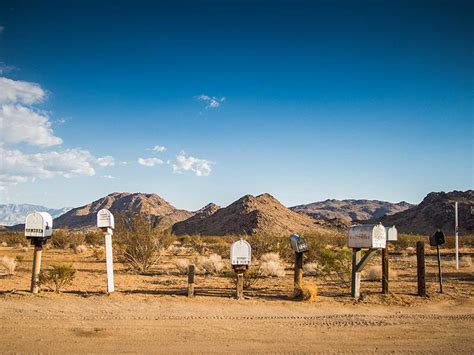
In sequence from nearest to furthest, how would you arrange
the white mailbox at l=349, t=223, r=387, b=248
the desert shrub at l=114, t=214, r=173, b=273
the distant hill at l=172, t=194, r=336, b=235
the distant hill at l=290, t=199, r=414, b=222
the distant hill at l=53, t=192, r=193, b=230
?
the white mailbox at l=349, t=223, r=387, b=248, the desert shrub at l=114, t=214, r=173, b=273, the distant hill at l=172, t=194, r=336, b=235, the distant hill at l=53, t=192, r=193, b=230, the distant hill at l=290, t=199, r=414, b=222

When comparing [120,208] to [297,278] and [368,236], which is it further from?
[368,236]

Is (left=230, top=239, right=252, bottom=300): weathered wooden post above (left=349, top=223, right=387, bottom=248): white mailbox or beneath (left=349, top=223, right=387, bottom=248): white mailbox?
beneath

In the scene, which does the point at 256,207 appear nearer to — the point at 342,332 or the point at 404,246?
the point at 404,246

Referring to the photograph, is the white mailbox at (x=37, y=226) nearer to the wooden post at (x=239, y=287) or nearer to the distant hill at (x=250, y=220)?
the wooden post at (x=239, y=287)

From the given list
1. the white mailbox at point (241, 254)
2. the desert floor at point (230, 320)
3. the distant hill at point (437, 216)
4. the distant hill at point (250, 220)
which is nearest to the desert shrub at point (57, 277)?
the desert floor at point (230, 320)

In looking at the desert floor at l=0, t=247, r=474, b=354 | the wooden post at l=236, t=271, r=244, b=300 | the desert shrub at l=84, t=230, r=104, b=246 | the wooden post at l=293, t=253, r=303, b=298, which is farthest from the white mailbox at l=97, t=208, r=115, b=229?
the desert shrub at l=84, t=230, r=104, b=246

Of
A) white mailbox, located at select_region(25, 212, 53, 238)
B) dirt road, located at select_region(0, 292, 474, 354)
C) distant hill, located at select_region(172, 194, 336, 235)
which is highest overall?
distant hill, located at select_region(172, 194, 336, 235)

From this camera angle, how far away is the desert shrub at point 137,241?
18.6m

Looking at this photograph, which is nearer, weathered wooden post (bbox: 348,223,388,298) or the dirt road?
the dirt road

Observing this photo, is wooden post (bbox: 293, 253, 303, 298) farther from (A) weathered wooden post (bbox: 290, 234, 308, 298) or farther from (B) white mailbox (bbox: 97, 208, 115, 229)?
(B) white mailbox (bbox: 97, 208, 115, 229)

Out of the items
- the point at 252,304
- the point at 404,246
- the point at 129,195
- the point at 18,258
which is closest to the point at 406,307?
the point at 252,304

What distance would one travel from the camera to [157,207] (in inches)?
4710

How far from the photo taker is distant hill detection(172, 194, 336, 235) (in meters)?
66.6

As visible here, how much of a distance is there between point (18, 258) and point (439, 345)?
69.4ft
